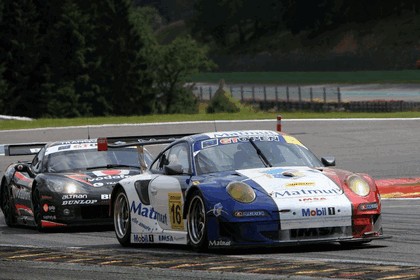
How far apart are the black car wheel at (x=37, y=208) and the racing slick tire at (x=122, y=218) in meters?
2.39

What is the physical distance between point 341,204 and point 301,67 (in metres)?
82.0

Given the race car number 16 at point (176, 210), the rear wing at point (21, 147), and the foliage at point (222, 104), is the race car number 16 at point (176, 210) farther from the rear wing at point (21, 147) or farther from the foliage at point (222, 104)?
the foliage at point (222, 104)

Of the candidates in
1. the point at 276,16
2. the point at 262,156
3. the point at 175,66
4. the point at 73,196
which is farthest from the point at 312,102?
the point at 276,16

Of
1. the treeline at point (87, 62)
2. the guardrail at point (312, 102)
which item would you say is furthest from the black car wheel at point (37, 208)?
the treeline at point (87, 62)

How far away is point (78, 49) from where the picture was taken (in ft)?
259

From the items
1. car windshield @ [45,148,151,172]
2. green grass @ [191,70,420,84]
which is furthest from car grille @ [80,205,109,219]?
green grass @ [191,70,420,84]

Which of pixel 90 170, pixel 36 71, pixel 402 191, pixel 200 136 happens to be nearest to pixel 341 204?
pixel 200 136

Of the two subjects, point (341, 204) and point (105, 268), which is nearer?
point (105, 268)

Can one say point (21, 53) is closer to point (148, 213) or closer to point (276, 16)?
point (276, 16)

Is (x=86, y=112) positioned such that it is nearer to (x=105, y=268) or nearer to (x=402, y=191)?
(x=402, y=191)

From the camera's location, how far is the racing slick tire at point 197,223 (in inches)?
425

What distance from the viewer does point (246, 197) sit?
1062 centimetres

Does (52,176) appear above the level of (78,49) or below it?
below

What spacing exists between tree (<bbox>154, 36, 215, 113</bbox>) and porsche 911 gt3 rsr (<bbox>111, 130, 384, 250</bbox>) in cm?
7793
